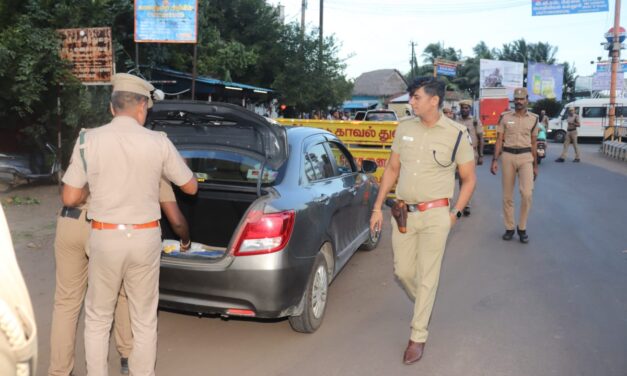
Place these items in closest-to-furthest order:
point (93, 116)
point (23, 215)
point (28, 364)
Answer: point (28, 364) < point (23, 215) < point (93, 116)

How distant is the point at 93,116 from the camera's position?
1066 centimetres

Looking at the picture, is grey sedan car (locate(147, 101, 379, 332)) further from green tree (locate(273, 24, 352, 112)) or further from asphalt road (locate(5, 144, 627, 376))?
green tree (locate(273, 24, 352, 112))

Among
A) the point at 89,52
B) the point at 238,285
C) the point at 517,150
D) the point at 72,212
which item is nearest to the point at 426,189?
the point at 238,285

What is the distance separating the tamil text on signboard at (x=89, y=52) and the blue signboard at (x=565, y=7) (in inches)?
695

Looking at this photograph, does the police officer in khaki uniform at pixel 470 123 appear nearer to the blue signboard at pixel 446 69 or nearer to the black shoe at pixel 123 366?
the black shoe at pixel 123 366

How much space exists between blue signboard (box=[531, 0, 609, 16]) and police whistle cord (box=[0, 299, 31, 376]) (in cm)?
2347

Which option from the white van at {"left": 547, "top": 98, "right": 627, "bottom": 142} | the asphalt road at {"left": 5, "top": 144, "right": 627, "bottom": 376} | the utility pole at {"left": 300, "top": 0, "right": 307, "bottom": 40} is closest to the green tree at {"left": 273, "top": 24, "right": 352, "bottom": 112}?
the utility pole at {"left": 300, "top": 0, "right": 307, "bottom": 40}

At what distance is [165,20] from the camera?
38.1 ft

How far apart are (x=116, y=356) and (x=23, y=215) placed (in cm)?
544

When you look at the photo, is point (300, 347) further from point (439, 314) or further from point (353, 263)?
point (353, 263)

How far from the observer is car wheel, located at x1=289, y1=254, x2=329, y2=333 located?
4102 millimetres

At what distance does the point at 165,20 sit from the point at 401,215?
9.44m

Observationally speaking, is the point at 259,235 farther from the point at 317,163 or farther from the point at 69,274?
the point at 317,163

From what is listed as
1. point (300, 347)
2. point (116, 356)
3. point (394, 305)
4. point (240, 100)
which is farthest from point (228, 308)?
point (240, 100)
